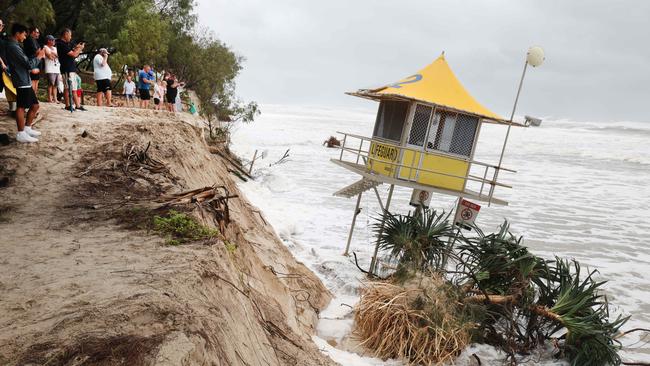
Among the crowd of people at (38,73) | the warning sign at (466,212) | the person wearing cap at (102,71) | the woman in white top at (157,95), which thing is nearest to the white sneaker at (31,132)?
the crowd of people at (38,73)

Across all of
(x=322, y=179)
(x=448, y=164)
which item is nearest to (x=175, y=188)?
(x=448, y=164)

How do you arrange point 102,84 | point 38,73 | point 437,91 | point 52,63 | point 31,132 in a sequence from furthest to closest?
1. point 102,84
2. point 437,91
3. point 52,63
4. point 38,73
5. point 31,132

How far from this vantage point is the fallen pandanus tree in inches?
291

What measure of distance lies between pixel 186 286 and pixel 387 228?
7091 mm

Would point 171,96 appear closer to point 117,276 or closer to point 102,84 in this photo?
point 102,84

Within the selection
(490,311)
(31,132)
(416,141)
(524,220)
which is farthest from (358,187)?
(524,220)

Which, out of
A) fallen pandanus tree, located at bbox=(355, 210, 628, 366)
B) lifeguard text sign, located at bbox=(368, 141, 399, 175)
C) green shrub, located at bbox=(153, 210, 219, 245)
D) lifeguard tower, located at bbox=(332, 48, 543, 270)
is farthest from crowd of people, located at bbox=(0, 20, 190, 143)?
lifeguard text sign, located at bbox=(368, 141, 399, 175)

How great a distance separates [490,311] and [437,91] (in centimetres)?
586

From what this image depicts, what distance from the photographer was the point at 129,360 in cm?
278

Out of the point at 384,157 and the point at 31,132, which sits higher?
the point at 384,157

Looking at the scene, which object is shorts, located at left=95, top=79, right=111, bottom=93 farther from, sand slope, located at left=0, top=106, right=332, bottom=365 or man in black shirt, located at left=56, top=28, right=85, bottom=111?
sand slope, located at left=0, top=106, right=332, bottom=365

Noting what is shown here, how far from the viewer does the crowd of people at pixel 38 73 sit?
301 inches

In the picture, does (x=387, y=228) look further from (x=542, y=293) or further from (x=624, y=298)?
(x=624, y=298)

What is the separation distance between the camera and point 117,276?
393 cm
